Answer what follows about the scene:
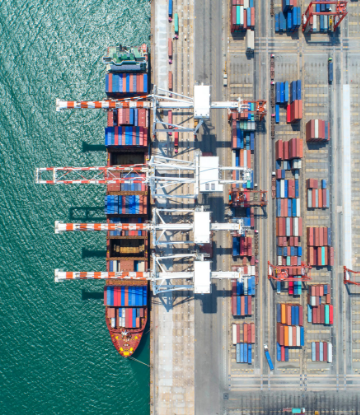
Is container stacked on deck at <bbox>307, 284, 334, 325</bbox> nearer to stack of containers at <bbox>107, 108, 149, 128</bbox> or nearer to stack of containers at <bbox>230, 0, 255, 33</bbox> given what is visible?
stack of containers at <bbox>107, 108, 149, 128</bbox>

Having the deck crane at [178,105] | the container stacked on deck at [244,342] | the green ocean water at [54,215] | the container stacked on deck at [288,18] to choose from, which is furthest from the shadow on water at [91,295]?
the container stacked on deck at [288,18]

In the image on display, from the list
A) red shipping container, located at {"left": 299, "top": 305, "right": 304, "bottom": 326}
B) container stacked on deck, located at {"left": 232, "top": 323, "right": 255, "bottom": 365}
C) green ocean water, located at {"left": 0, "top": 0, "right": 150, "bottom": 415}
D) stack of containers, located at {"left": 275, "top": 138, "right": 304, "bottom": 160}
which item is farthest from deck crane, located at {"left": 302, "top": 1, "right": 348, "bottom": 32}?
container stacked on deck, located at {"left": 232, "top": 323, "right": 255, "bottom": 365}

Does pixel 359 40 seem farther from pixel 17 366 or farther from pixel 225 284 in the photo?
pixel 17 366

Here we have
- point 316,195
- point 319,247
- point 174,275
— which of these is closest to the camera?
point 174,275

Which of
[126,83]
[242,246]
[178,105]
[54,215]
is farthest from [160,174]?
[54,215]

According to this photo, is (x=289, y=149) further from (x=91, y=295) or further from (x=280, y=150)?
(x=91, y=295)

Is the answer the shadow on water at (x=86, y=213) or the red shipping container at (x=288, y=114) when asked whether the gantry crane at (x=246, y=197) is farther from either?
the shadow on water at (x=86, y=213)

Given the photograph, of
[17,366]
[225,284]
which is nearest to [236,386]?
[225,284]
